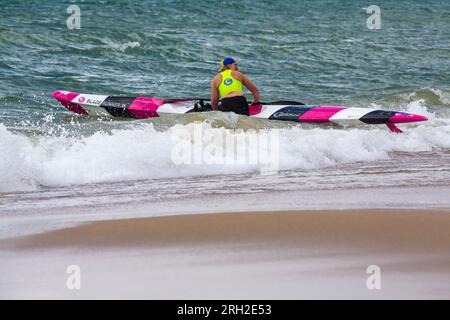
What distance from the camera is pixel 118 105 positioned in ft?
40.3

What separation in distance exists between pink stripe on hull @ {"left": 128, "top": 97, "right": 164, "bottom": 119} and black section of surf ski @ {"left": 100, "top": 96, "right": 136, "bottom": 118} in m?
0.08

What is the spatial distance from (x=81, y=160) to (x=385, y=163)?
2.94 meters

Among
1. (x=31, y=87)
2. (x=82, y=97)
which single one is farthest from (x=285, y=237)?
(x=31, y=87)

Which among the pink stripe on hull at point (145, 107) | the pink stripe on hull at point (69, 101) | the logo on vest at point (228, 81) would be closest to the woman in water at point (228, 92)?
the logo on vest at point (228, 81)

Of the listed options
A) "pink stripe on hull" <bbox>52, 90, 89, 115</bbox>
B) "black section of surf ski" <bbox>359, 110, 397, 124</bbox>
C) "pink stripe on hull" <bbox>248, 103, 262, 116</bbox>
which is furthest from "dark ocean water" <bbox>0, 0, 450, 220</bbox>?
"pink stripe on hull" <bbox>248, 103, 262, 116</bbox>

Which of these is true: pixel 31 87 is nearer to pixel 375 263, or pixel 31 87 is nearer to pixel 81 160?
pixel 81 160

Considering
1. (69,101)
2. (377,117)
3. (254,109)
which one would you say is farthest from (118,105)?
(377,117)

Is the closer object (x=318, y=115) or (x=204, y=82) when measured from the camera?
(x=318, y=115)

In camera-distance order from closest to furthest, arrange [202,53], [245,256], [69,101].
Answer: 1. [245,256]
2. [69,101]
3. [202,53]

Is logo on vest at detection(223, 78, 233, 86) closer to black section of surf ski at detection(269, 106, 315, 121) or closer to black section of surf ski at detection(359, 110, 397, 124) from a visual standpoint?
black section of surf ski at detection(269, 106, 315, 121)

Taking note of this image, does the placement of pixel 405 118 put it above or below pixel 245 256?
above

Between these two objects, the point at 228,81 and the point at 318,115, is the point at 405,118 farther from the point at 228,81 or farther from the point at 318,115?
the point at 228,81

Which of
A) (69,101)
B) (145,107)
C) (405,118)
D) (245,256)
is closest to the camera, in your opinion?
(245,256)

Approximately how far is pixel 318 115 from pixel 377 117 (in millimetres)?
782
